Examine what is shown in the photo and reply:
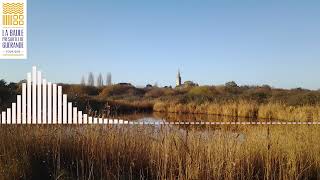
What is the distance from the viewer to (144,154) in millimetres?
5980

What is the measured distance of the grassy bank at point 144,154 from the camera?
5.09 meters

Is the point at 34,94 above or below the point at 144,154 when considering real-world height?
above

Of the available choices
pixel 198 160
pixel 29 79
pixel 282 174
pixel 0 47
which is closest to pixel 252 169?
pixel 282 174

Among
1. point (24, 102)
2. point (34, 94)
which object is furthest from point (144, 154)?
point (24, 102)

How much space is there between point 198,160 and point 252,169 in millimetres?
777

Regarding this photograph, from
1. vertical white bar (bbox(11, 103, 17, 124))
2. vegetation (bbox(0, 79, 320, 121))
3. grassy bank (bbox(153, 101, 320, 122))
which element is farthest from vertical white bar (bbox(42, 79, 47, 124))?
grassy bank (bbox(153, 101, 320, 122))

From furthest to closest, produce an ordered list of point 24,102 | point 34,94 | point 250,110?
point 250,110 → point 24,102 → point 34,94

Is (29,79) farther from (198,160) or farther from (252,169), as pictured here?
(252,169)

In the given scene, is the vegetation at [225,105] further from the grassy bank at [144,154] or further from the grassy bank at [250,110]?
the grassy bank at [144,154]

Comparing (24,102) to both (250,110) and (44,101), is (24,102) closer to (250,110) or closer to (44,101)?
(44,101)

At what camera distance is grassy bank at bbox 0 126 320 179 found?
16.7 feet

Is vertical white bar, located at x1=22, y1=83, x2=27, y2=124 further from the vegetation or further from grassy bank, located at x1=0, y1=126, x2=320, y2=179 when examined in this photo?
the vegetation

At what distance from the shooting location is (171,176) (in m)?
4.62

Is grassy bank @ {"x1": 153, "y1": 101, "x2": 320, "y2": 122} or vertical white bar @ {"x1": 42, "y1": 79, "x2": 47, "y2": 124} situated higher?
vertical white bar @ {"x1": 42, "y1": 79, "x2": 47, "y2": 124}
